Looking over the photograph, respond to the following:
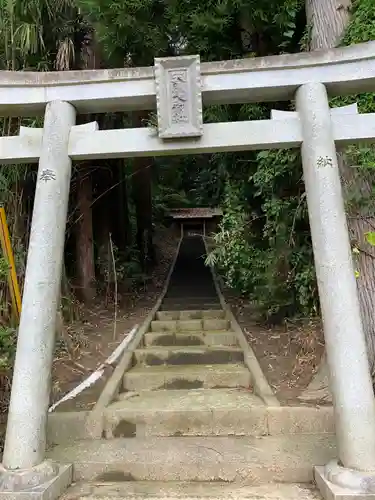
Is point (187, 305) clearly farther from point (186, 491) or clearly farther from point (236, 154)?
point (186, 491)

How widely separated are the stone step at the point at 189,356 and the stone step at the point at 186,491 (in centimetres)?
236

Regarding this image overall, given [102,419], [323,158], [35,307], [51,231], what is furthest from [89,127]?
[102,419]

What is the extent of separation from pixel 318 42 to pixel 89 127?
9.36 ft

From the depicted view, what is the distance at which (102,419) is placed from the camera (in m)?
4.38

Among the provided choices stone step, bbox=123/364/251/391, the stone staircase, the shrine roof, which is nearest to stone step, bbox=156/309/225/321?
the stone staircase

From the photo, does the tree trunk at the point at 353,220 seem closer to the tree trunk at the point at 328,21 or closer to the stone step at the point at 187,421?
the tree trunk at the point at 328,21

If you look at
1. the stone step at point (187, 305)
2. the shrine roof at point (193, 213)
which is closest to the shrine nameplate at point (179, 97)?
the stone step at point (187, 305)

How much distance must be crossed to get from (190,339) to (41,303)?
11.1 ft

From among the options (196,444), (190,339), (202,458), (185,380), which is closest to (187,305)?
(190,339)

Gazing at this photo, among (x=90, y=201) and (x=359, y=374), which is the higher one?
(x=90, y=201)

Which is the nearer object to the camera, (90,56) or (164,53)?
(164,53)

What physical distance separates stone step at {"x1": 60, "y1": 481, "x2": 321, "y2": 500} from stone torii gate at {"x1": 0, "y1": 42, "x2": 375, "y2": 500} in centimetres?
15

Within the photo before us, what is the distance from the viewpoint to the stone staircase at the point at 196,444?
3646 mm

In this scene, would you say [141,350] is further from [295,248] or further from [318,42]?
[318,42]
